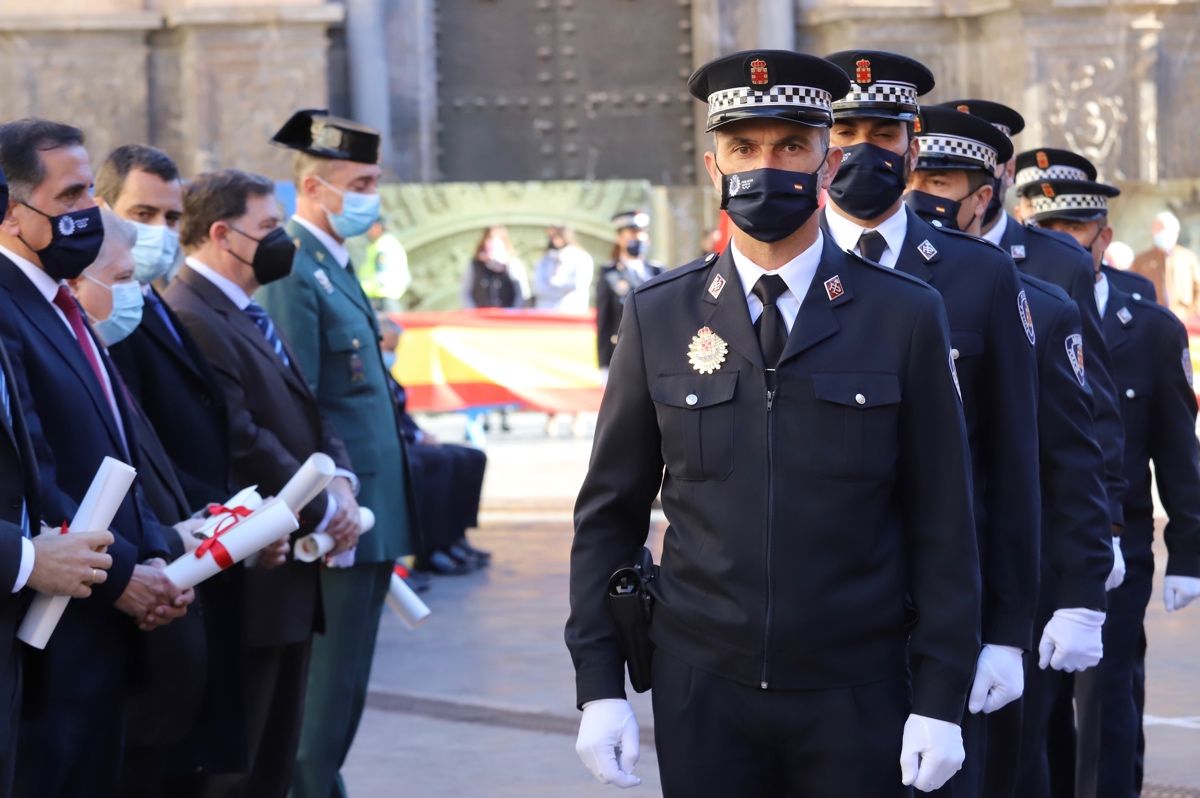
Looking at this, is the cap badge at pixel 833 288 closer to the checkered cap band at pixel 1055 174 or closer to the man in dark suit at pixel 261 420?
the man in dark suit at pixel 261 420

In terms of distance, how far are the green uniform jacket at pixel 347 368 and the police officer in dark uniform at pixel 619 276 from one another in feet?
25.8

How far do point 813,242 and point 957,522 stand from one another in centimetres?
57

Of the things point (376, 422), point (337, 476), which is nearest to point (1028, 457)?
point (337, 476)

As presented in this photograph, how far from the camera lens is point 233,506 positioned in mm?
5152

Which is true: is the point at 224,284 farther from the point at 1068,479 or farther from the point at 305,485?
the point at 1068,479

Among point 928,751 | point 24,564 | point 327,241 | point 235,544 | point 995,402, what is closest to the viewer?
point 928,751

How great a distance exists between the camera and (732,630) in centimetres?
374

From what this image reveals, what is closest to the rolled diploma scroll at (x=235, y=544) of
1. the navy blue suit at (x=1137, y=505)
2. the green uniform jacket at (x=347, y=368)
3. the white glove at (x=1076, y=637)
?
the green uniform jacket at (x=347, y=368)

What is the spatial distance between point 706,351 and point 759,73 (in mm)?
511

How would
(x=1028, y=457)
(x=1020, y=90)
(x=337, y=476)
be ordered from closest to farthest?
(x=1028, y=457)
(x=337, y=476)
(x=1020, y=90)

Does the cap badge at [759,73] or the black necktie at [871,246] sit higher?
the cap badge at [759,73]

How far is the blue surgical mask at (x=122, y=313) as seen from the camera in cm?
532

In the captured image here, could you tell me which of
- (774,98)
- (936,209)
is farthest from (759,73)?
(936,209)

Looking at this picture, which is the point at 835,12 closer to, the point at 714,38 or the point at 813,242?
the point at 714,38
